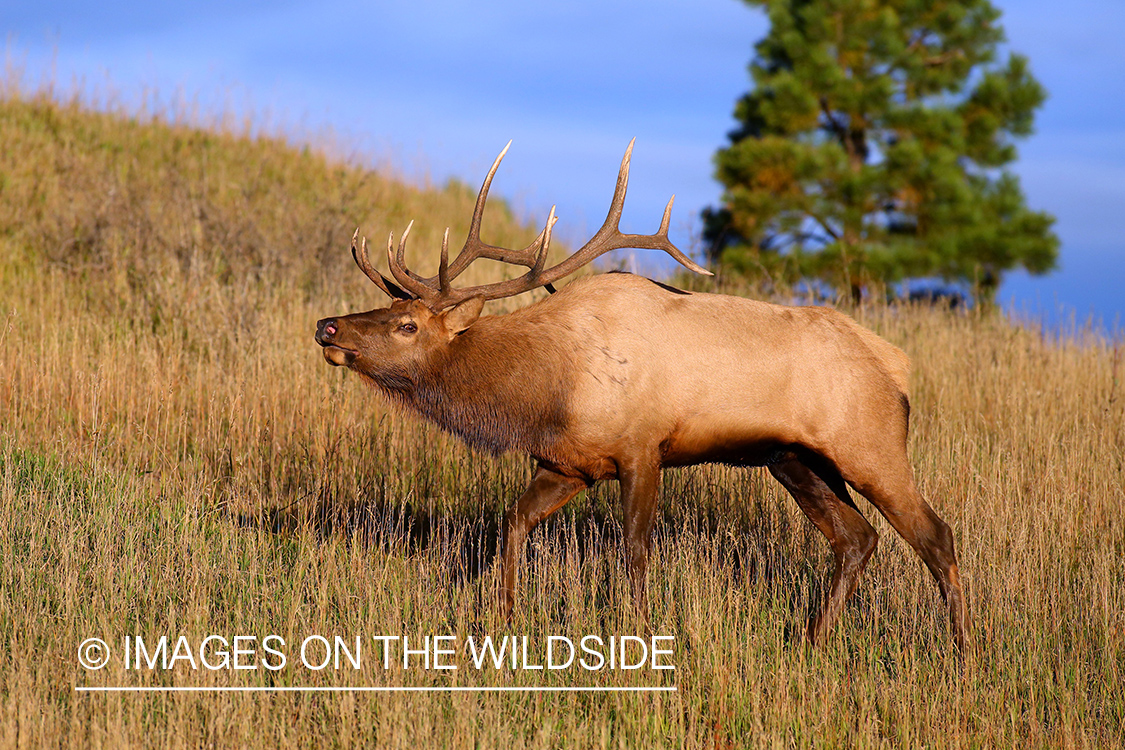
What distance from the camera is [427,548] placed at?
18.3 feet

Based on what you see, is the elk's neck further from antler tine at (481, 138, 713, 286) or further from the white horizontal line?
the white horizontal line

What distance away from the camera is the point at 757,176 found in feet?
54.7

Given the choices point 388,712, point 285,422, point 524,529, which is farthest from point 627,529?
point 285,422

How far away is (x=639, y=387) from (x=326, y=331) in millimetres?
1512

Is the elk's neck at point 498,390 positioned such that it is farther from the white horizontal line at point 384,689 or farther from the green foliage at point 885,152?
the green foliage at point 885,152

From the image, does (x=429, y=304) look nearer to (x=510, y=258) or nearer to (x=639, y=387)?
(x=510, y=258)

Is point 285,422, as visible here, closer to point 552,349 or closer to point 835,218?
point 552,349

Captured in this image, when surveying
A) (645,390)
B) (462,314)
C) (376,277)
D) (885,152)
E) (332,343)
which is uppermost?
(885,152)

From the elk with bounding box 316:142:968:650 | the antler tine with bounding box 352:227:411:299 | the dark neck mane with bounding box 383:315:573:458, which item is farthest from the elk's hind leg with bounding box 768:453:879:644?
the antler tine with bounding box 352:227:411:299

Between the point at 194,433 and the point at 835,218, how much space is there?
480 inches

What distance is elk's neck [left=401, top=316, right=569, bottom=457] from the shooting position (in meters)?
4.80

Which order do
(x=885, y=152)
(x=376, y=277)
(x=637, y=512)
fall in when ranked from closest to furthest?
1. (x=637, y=512)
2. (x=376, y=277)
3. (x=885, y=152)

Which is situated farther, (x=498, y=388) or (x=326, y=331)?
(x=498, y=388)

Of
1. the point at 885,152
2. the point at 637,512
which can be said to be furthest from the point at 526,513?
the point at 885,152
